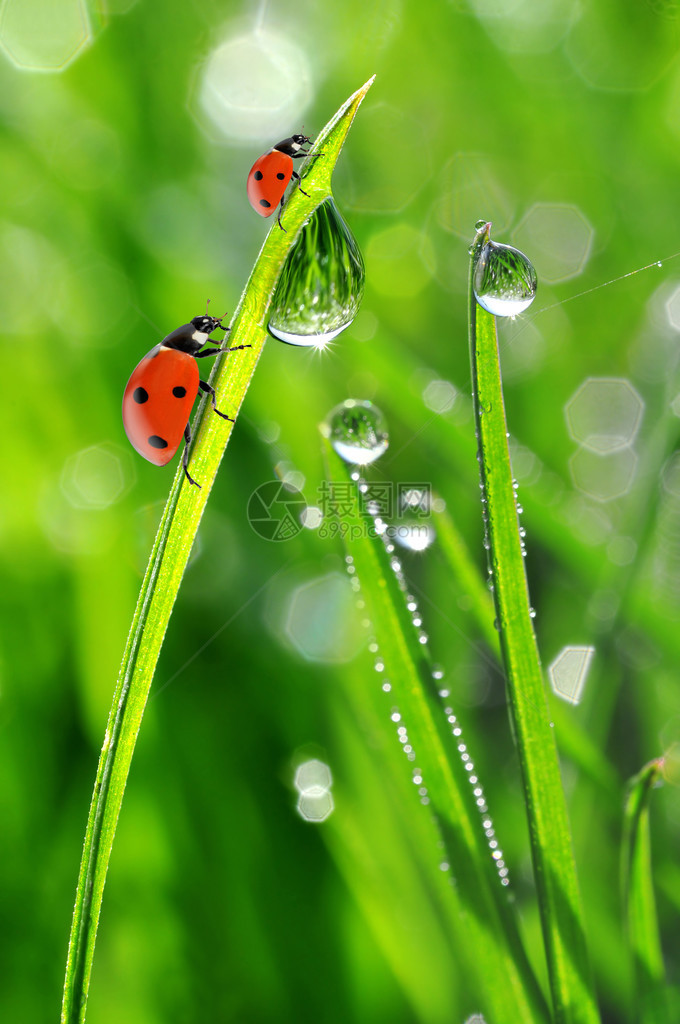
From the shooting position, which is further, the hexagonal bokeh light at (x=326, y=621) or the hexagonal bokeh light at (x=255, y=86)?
the hexagonal bokeh light at (x=255, y=86)

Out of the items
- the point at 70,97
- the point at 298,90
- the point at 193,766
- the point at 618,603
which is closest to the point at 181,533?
the point at 193,766

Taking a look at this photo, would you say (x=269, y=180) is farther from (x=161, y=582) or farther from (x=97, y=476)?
(x=161, y=582)

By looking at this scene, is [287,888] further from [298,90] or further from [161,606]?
[298,90]

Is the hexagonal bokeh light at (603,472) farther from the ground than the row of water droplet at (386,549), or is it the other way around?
the hexagonal bokeh light at (603,472)

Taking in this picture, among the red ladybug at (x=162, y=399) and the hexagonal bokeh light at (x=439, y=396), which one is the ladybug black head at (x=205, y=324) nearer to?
the red ladybug at (x=162, y=399)

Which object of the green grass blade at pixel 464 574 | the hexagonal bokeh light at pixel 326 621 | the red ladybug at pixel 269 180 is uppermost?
the red ladybug at pixel 269 180

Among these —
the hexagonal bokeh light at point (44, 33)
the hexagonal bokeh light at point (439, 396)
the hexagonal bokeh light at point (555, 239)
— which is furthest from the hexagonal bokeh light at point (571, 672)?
the hexagonal bokeh light at point (44, 33)

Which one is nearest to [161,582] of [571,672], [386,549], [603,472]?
[386,549]
